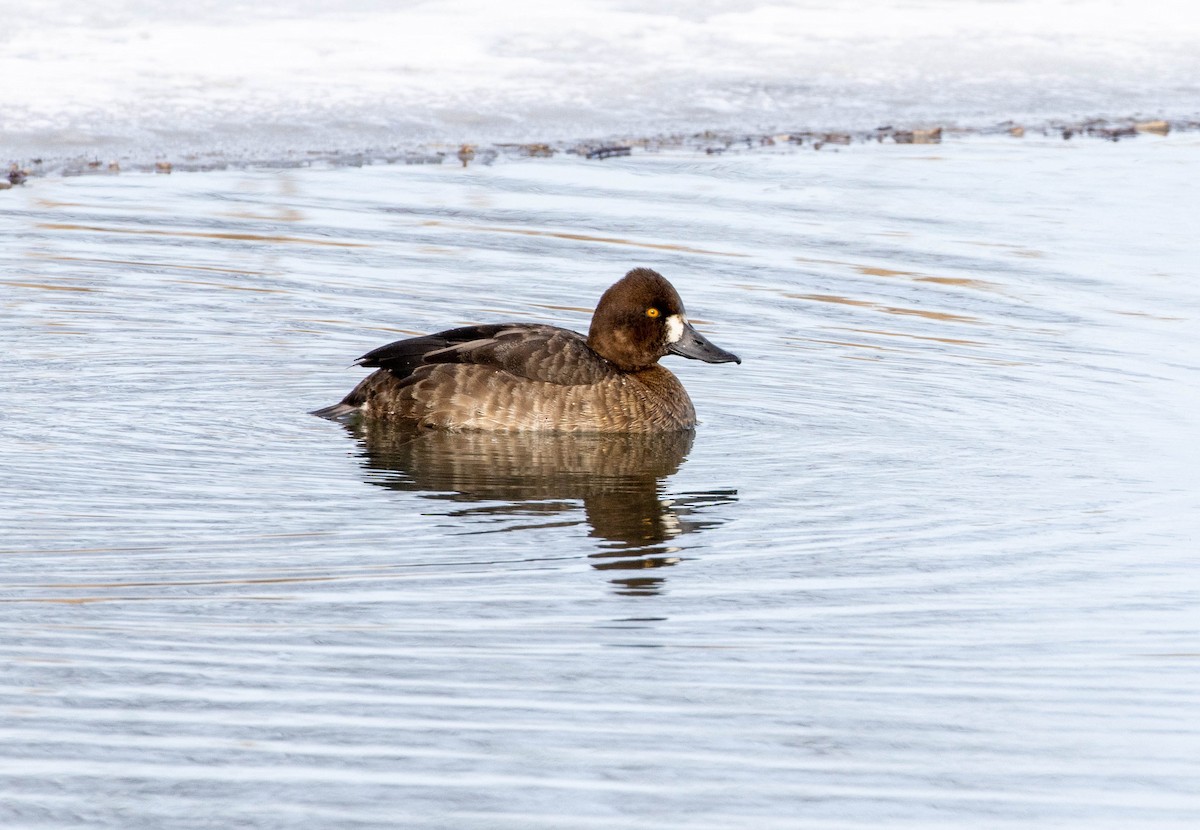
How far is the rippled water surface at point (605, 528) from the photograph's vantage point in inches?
173

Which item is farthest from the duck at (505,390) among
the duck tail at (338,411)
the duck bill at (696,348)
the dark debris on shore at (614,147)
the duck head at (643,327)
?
the dark debris on shore at (614,147)

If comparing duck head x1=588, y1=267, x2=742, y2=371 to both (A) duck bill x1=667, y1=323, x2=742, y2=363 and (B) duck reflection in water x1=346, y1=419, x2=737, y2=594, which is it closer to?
(A) duck bill x1=667, y1=323, x2=742, y2=363

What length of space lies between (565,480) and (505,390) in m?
1.16

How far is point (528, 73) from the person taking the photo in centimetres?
1645

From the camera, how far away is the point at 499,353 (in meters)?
8.77

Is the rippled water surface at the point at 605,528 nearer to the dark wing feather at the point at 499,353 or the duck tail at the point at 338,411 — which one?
the duck tail at the point at 338,411

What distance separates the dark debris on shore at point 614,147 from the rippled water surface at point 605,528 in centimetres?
67

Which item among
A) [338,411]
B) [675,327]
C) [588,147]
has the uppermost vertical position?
[588,147]

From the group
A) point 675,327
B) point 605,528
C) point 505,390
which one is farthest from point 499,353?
point 605,528

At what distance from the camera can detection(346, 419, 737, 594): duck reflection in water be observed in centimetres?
664

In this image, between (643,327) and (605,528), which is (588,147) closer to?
(643,327)

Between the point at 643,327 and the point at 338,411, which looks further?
→ the point at 643,327

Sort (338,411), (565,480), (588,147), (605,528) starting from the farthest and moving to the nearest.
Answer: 1. (588,147)
2. (338,411)
3. (565,480)
4. (605,528)

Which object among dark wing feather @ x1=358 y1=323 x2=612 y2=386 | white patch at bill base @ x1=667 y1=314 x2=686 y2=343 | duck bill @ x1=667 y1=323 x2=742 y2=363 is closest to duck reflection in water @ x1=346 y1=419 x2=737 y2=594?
dark wing feather @ x1=358 y1=323 x2=612 y2=386
